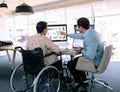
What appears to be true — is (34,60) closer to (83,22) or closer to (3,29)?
(83,22)

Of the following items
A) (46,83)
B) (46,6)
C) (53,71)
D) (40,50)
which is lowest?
(46,83)

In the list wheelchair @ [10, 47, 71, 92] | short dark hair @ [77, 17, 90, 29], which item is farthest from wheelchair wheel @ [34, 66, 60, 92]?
short dark hair @ [77, 17, 90, 29]

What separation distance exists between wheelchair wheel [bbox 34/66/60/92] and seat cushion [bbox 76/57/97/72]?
0.35 meters

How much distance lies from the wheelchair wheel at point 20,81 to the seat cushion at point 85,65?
775 millimetres

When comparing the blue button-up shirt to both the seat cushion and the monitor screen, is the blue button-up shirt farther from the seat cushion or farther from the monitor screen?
the monitor screen

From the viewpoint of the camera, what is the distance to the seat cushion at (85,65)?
100 inches

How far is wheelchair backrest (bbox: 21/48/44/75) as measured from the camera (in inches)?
93.6

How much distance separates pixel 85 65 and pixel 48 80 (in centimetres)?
59

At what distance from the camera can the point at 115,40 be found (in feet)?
23.2

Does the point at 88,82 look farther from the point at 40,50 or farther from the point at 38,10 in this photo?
the point at 38,10

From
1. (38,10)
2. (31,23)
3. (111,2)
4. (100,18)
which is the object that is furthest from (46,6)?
(111,2)

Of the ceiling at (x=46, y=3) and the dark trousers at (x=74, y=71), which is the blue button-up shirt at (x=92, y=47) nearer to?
the dark trousers at (x=74, y=71)

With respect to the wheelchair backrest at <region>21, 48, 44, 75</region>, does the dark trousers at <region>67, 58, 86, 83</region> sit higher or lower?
lower

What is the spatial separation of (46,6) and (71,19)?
1.25 m
